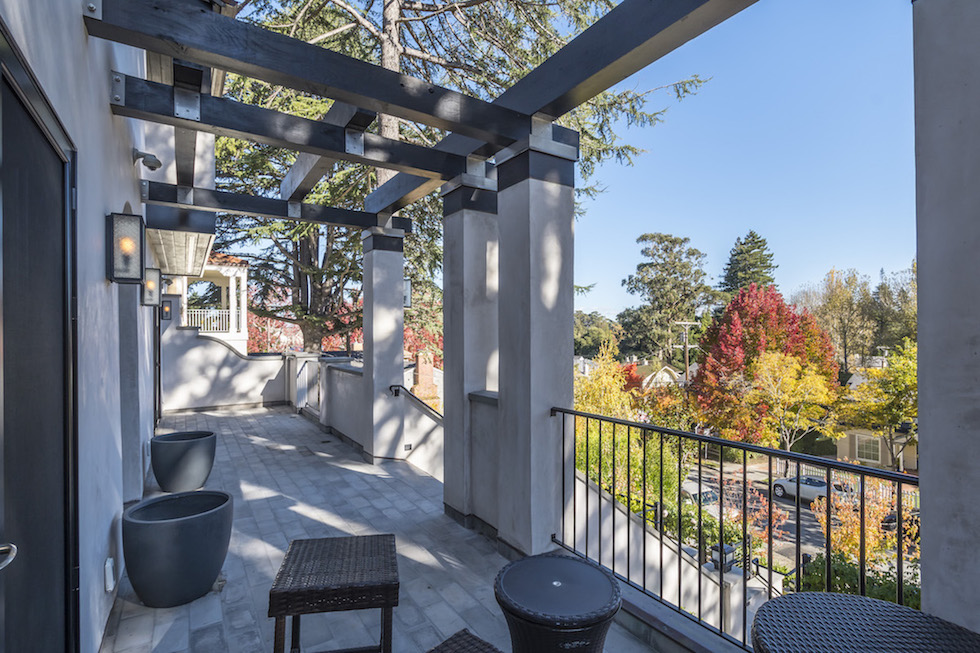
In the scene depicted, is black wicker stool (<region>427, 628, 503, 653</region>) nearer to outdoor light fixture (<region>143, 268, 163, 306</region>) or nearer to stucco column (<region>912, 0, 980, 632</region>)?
stucco column (<region>912, 0, 980, 632</region>)

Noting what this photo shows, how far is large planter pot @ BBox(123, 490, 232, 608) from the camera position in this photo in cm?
255

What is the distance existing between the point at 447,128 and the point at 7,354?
7.63 ft

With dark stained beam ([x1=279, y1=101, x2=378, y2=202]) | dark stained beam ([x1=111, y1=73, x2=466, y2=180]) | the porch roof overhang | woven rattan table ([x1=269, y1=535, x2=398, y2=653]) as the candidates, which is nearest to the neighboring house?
the porch roof overhang

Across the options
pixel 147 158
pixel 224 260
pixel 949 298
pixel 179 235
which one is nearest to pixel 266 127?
pixel 147 158

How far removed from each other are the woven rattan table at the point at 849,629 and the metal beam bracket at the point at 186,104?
3.46m

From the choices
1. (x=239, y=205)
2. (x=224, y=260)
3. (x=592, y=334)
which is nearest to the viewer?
(x=239, y=205)

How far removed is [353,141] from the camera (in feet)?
10.9

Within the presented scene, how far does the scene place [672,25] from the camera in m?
2.08

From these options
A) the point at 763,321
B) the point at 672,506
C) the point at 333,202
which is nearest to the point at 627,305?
the point at 763,321

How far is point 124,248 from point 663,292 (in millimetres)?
33677

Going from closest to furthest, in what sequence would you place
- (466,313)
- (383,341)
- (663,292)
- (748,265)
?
(466,313), (383,341), (663,292), (748,265)

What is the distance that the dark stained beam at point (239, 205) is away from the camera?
4.65 meters

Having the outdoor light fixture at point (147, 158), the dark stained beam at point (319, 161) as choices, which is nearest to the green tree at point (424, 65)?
the dark stained beam at point (319, 161)

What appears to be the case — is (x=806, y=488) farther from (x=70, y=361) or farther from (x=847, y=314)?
(x=70, y=361)
